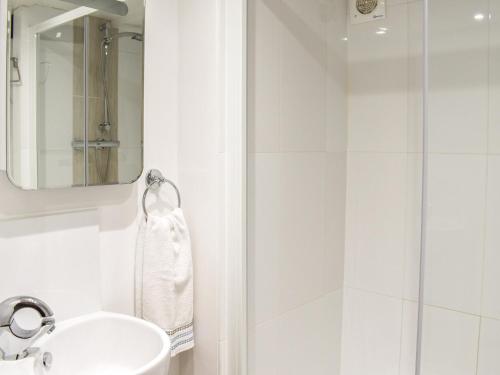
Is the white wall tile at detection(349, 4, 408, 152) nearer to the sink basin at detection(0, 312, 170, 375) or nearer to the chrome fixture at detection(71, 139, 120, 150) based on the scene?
the chrome fixture at detection(71, 139, 120, 150)

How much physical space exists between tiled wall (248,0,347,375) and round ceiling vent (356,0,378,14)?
0.07m

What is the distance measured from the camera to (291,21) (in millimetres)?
1737

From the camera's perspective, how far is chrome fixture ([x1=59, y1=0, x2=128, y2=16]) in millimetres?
1360

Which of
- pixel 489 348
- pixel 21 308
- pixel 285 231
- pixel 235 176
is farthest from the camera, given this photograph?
pixel 285 231

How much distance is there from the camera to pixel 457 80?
64.6 inches

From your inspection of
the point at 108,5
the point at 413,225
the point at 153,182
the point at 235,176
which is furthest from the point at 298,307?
the point at 108,5

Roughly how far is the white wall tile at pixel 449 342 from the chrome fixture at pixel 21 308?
1.31 metres

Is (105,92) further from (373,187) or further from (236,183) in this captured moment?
(373,187)

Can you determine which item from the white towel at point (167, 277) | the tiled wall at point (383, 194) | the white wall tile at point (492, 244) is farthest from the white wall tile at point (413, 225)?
the white towel at point (167, 277)

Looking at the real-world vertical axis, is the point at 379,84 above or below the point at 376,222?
above

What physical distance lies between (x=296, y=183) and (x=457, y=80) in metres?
0.69

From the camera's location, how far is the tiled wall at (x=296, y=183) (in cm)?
163

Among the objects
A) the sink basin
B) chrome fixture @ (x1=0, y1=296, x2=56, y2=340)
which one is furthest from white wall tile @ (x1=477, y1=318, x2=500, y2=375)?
chrome fixture @ (x1=0, y1=296, x2=56, y2=340)

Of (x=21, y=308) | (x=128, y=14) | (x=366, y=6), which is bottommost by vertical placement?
(x=21, y=308)
